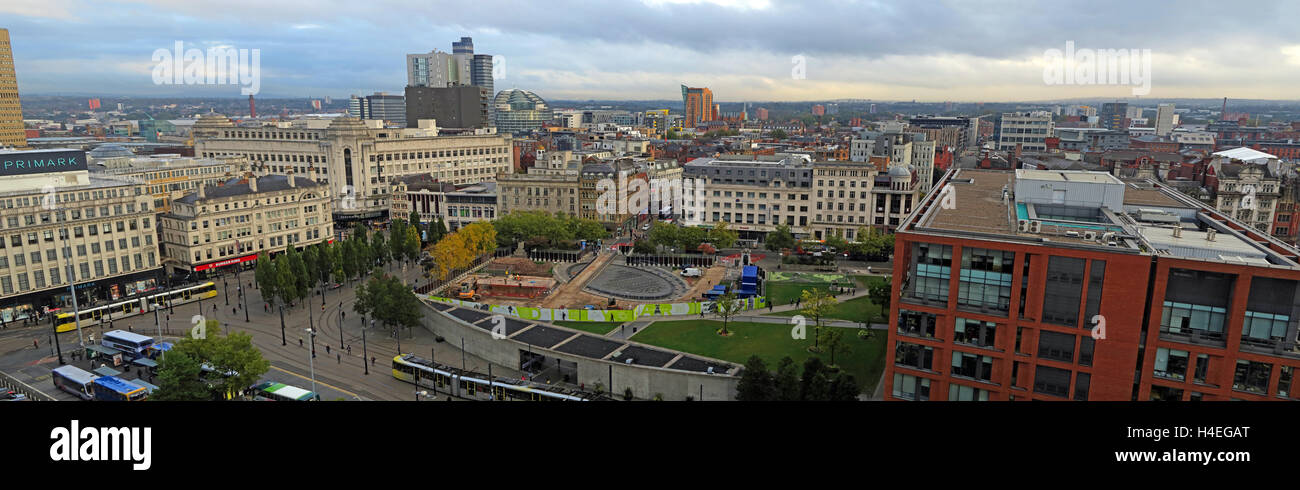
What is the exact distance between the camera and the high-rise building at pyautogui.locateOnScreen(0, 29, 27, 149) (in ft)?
522

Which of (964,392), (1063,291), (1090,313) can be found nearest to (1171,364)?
(1090,313)

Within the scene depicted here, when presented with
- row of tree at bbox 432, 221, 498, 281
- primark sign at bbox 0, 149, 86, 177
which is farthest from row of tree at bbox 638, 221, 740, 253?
primark sign at bbox 0, 149, 86, 177

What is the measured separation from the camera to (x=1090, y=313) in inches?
1335

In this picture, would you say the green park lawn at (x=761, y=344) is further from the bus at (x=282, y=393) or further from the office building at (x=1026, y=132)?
the office building at (x=1026, y=132)

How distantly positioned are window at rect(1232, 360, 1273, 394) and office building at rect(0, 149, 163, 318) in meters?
80.2

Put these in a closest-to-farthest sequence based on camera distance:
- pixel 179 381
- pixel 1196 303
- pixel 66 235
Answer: pixel 1196 303, pixel 179 381, pixel 66 235

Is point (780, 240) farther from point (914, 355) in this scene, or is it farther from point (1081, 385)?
→ point (1081, 385)

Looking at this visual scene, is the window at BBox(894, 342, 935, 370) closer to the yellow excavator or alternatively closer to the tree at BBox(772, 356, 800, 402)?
the tree at BBox(772, 356, 800, 402)

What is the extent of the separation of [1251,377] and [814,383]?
1925 cm

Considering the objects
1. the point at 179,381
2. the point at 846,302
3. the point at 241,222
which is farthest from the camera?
the point at 241,222

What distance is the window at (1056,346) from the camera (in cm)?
3469

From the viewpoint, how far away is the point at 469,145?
5330 inches
